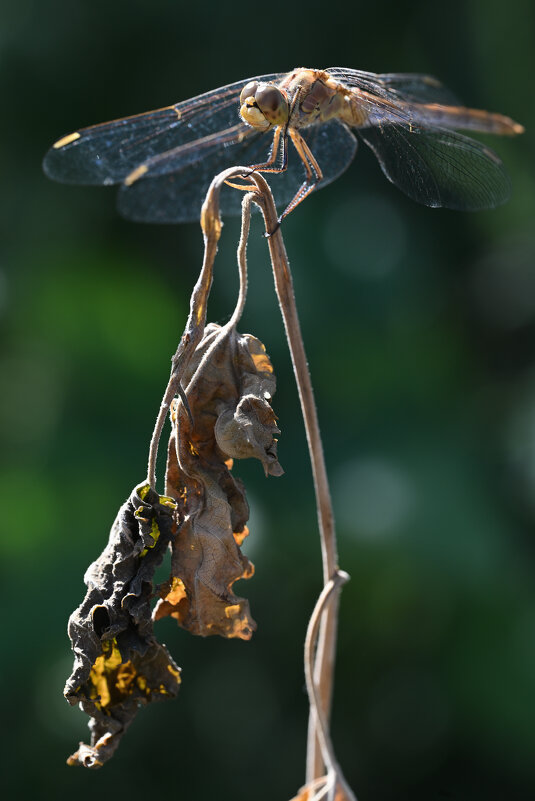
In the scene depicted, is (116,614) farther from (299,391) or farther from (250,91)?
(250,91)

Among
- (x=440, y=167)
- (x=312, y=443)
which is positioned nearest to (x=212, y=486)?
(x=312, y=443)

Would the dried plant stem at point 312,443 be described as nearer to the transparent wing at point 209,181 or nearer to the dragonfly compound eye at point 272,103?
the dragonfly compound eye at point 272,103

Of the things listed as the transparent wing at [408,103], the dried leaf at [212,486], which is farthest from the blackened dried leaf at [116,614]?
the transparent wing at [408,103]

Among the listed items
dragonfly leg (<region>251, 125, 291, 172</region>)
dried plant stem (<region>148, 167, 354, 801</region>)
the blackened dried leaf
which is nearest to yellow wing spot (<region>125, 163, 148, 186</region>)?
dragonfly leg (<region>251, 125, 291, 172</region>)

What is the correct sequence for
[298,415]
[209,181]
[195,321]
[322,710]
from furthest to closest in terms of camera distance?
[298,415], [209,181], [322,710], [195,321]

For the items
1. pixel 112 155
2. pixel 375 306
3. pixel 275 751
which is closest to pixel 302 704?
pixel 275 751

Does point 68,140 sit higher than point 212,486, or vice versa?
point 68,140

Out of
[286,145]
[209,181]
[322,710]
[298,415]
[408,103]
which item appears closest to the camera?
[322,710]
